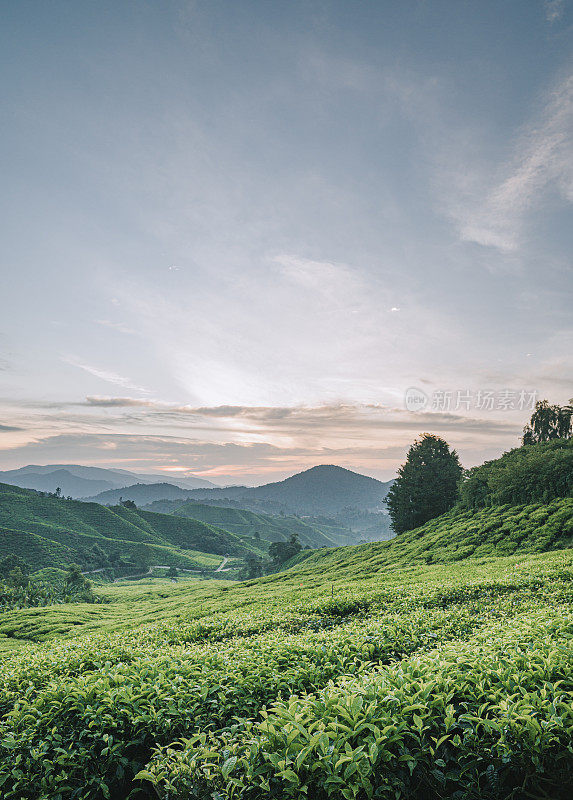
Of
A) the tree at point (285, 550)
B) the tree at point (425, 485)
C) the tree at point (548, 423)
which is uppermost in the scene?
the tree at point (548, 423)

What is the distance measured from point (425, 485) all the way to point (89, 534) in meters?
142

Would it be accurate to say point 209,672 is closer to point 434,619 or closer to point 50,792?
point 50,792

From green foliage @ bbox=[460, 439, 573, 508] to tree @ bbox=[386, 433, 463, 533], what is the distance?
26.6 ft

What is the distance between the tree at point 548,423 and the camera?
205 ft

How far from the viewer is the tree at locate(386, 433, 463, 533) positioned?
52125 millimetres

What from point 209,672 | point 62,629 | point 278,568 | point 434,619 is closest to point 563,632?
point 434,619

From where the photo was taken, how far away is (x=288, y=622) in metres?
12.3

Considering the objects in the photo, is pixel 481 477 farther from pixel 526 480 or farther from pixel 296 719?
pixel 296 719

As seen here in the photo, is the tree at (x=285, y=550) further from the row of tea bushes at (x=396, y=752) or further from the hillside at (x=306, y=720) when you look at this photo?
the row of tea bushes at (x=396, y=752)

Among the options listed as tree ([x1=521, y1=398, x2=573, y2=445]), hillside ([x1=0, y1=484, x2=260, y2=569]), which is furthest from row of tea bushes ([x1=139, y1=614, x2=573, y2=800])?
hillside ([x1=0, y1=484, x2=260, y2=569])

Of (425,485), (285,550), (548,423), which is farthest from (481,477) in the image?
(285,550)

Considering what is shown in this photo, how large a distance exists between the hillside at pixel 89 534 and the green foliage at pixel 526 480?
119m

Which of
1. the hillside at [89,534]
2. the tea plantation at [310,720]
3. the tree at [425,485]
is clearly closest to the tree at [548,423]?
the tree at [425,485]

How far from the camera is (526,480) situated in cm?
3462
